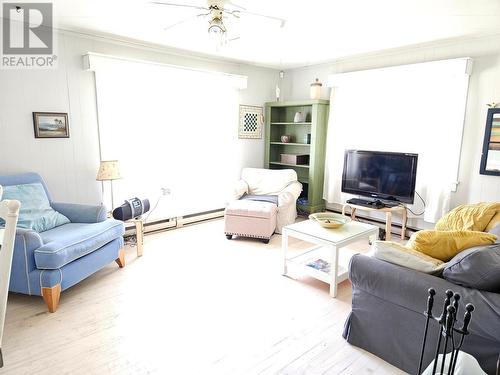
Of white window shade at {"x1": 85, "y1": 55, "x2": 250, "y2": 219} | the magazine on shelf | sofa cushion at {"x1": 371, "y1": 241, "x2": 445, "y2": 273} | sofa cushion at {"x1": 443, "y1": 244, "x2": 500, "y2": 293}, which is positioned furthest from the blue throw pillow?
sofa cushion at {"x1": 443, "y1": 244, "x2": 500, "y2": 293}

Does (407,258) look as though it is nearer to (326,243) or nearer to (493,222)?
(326,243)

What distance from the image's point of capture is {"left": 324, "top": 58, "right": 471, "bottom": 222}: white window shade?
3.70 meters

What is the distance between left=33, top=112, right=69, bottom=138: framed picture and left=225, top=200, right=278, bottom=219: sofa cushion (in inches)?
78.6

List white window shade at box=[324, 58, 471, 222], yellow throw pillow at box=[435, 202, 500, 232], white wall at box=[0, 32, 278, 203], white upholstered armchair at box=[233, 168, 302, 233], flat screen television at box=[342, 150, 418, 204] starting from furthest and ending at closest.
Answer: white upholstered armchair at box=[233, 168, 302, 233]
flat screen television at box=[342, 150, 418, 204]
white window shade at box=[324, 58, 471, 222]
white wall at box=[0, 32, 278, 203]
yellow throw pillow at box=[435, 202, 500, 232]

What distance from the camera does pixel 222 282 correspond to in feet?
9.71

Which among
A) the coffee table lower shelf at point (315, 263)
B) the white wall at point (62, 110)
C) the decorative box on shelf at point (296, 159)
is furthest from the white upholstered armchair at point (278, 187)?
the white wall at point (62, 110)

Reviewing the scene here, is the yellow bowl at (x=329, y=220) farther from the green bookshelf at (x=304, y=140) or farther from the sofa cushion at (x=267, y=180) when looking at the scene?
the green bookshelf at (x=304, y=140)

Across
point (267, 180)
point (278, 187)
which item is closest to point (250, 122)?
point (267, 180)

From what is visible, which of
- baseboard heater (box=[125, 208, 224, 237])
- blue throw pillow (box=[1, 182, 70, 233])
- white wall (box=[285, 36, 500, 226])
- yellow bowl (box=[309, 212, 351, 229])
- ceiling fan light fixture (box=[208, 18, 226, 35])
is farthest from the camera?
baseboard heater (box=[125, 208, 224, 237])

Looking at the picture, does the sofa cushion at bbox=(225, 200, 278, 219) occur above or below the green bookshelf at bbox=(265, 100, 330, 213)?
below

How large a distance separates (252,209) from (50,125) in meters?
2.34

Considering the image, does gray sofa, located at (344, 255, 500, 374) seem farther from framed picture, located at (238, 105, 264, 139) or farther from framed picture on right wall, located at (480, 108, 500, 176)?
framed picture, located at (238, 105, 264, 139)

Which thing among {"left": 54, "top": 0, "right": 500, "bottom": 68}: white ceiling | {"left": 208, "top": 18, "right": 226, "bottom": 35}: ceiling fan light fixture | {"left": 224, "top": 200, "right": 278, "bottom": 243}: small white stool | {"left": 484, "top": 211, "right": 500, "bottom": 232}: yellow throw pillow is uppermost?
{"left": 54, "top": 0, "right": 500, "bottom": 68}: white ceiling

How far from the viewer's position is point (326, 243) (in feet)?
9.07
